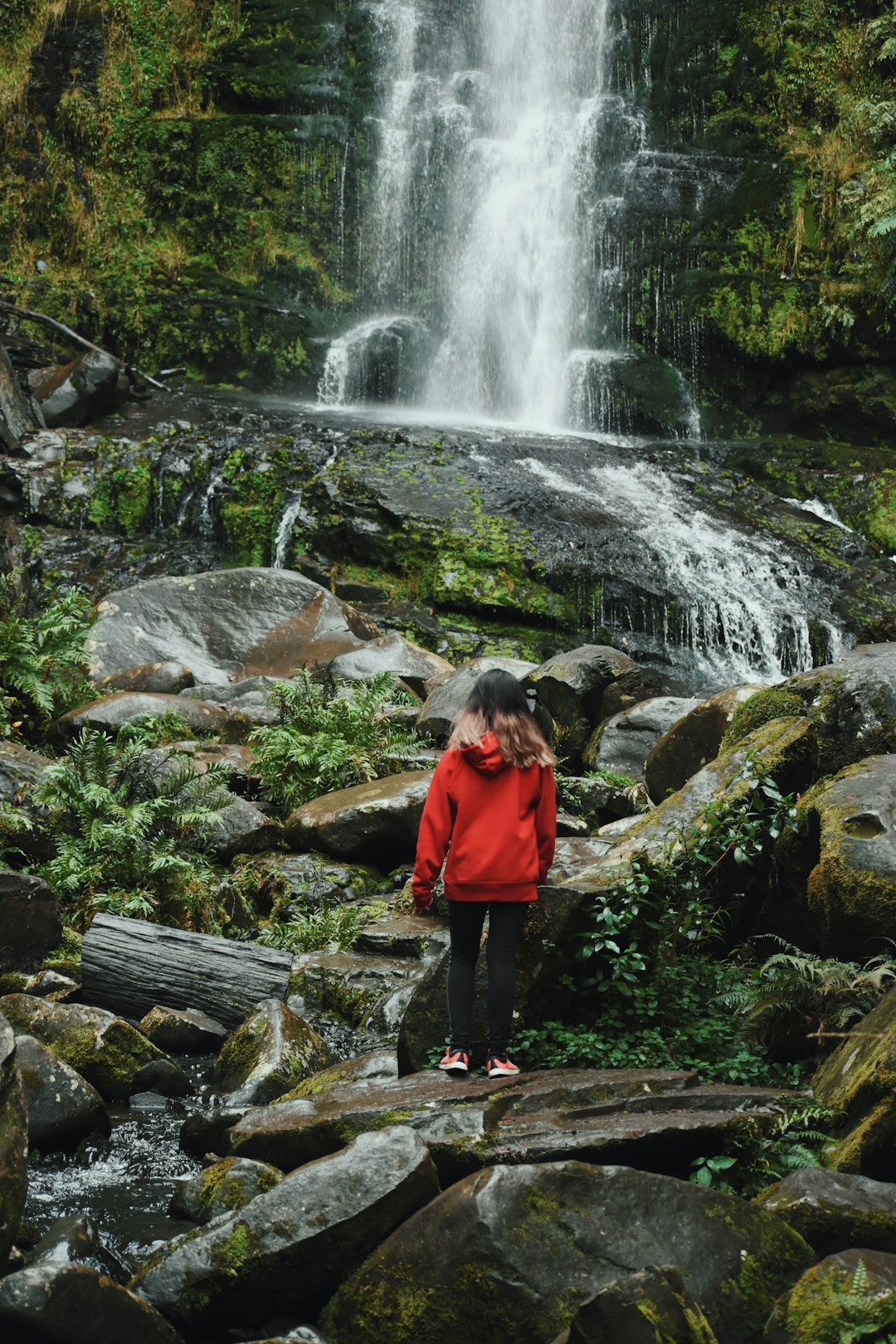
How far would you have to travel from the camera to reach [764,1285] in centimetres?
287

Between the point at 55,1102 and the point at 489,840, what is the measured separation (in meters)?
2.01

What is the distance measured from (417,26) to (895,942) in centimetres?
2516

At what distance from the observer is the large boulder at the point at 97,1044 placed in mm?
4941

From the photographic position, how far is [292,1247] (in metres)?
3.18

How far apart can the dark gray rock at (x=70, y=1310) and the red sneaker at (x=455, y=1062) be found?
1.48 meters

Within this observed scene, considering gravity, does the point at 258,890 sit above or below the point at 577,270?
below

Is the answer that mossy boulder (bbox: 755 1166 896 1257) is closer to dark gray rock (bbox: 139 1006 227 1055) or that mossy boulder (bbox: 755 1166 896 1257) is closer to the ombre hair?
the ombre hair

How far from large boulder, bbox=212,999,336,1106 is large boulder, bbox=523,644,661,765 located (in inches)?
192

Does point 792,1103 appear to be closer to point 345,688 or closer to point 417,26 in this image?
point 345,688

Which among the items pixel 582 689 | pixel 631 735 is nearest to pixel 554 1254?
pixel 631 735

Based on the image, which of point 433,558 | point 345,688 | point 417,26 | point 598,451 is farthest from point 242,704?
point 417,26

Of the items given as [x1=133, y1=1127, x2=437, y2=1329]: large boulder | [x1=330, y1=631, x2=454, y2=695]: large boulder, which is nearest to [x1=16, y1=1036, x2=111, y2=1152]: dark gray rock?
[x1=133, y1=1127, x2=437, y2=1329]: large boulder

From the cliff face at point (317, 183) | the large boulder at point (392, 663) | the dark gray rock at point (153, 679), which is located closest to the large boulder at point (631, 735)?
the large boulder at point (392, 663)

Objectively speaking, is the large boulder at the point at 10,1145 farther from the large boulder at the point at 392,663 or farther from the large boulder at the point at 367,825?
the large boulder at the point at 392,663
